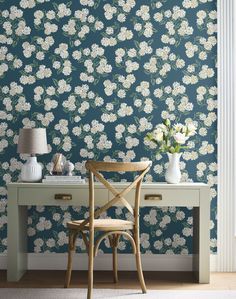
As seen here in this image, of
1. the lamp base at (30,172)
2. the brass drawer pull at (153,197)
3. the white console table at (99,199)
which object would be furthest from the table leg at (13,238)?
the brass drawer pull at (153,197)

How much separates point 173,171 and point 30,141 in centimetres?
113

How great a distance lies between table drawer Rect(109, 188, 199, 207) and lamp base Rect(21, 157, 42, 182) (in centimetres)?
62

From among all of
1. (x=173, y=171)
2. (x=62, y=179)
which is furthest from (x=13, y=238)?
(x=173, y=171)

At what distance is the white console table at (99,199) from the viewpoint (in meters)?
4.29

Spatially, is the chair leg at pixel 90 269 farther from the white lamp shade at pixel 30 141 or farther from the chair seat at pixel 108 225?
the white lamp shade at pixel 30 141

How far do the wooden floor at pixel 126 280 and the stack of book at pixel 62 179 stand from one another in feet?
2.44

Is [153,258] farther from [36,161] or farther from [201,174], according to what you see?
[36,161]

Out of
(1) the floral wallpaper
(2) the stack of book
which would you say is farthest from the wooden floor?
(2) the stack of book

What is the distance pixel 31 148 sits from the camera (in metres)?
4.46

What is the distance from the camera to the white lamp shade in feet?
14.6

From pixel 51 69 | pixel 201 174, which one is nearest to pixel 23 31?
pixel 51 69

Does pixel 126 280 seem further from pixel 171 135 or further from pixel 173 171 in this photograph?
pixel 171 135

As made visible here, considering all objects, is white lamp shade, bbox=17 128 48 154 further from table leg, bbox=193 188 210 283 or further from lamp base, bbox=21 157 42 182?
table leg, bbox=193 188 210 283

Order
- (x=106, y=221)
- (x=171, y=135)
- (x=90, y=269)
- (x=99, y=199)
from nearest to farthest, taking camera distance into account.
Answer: (x=90, y=269)
(x=106, y=221)
(x=99, y=199)
(x=171, y=135)
